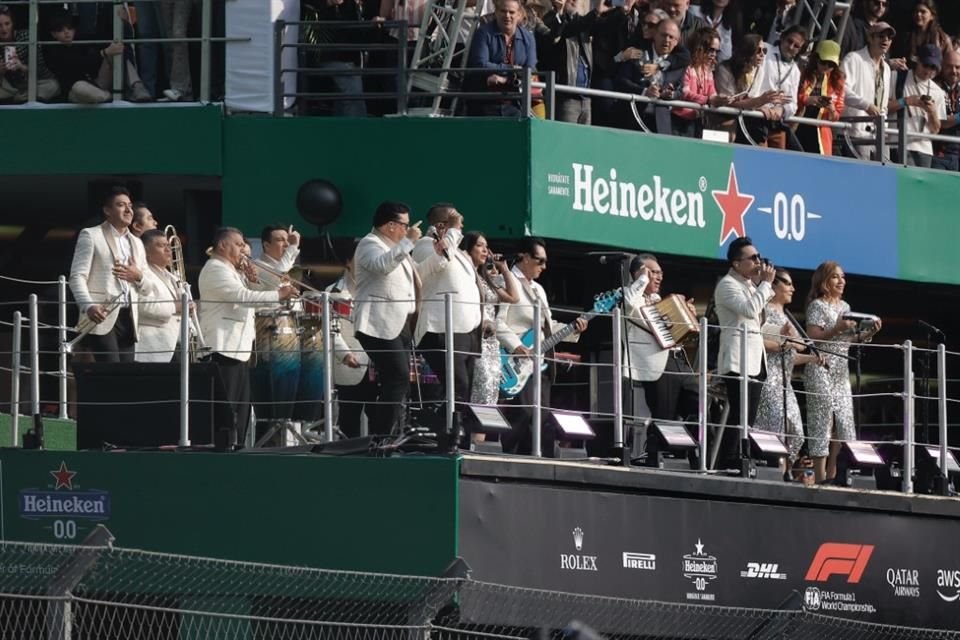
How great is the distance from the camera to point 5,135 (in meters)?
18.9

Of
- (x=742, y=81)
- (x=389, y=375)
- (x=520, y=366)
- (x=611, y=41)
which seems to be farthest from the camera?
(x=742, y=81)

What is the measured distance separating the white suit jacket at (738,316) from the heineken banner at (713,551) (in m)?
1.01

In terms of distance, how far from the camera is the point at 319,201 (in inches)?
719

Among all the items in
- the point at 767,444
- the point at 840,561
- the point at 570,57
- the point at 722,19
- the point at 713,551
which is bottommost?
the point at 840,561

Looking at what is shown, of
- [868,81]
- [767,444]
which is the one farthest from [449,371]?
[868,81]

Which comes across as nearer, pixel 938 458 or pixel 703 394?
pixel 703 394

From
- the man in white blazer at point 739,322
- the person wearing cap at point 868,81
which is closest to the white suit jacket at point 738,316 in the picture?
the man in white blazer at point 739,322

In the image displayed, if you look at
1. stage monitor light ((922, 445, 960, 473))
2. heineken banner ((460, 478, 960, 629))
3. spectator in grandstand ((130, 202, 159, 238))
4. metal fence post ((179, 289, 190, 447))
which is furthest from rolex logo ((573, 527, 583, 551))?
stage monitor light ((922, 445, 960, 473))

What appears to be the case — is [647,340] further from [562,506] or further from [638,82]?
[638,82]

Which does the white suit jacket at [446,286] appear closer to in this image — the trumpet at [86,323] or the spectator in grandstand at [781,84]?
the trumpet at [86,323]

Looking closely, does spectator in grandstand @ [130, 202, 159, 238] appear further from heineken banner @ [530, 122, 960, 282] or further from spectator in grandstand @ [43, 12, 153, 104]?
heineken banner @ [530, 122, 960, 282]

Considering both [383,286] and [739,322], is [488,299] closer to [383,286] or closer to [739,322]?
[383,286]

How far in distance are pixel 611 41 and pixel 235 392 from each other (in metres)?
5.77

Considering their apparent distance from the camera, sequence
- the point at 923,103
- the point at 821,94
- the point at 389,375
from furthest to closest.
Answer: the point at 923,103, the point at 821,94, the point at 389,375
